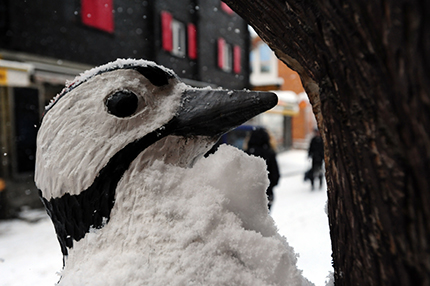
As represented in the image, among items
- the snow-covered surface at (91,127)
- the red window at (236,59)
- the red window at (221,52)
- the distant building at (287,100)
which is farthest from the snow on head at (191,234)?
the red window at (236,59)

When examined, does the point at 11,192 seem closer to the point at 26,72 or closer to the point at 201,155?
the point at 26,72

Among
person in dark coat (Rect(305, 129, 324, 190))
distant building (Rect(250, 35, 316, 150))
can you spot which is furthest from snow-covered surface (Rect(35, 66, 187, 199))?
distant building (Rect(250, 35, 316, 150))

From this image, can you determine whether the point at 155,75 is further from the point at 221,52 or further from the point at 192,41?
the point at 221,52

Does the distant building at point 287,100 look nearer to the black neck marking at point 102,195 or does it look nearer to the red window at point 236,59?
the red window at point 236,59

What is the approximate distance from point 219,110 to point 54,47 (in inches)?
234

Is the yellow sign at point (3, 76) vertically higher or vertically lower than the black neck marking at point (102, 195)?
higher

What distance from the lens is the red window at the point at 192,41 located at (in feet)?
27.1

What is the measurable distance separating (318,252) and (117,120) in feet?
3.83

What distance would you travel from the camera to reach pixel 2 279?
222cm

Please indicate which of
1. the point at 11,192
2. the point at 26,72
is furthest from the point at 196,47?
the point at 11,192

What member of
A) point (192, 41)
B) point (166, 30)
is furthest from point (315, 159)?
point (192, 41)

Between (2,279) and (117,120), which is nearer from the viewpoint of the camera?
(117,120)

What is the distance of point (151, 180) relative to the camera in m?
0.79

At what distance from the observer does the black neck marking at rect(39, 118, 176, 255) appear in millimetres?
816
